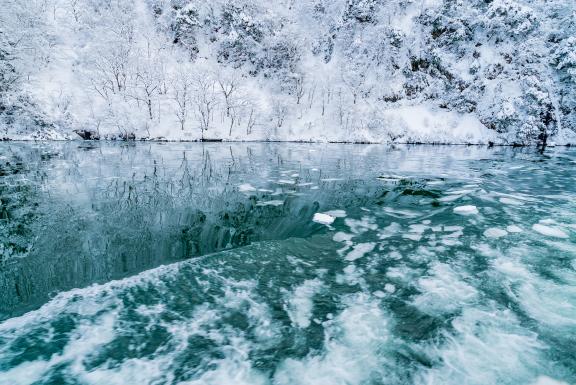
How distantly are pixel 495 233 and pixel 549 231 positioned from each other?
133 centimetres

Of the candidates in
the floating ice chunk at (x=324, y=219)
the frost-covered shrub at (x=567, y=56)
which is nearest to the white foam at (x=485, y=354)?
the floating ice chunk at (x=324, y=219)

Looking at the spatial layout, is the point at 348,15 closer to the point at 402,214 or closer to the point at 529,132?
the point at 529,132

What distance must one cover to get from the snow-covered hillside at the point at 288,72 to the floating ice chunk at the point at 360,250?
31.4m

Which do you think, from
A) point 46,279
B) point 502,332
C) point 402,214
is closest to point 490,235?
point 402,214

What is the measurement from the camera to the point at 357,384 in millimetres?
2895

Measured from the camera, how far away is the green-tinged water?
312 centimetres

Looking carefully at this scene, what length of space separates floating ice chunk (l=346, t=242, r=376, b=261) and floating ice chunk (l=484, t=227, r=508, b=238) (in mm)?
2779

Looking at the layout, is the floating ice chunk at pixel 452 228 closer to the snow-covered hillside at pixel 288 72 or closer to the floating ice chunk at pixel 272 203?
the floating ice chunk at pixel 272 203

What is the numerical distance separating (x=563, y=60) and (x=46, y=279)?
53423mm

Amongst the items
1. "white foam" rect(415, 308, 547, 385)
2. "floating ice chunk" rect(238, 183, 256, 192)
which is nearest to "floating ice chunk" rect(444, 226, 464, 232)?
"white foam" rect(415, 308, 547, 385)

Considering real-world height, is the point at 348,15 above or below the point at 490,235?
above

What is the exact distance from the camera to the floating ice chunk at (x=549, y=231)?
684 cm

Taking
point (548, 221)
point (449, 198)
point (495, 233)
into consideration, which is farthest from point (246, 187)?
point (548, 221)

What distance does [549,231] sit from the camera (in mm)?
7027
